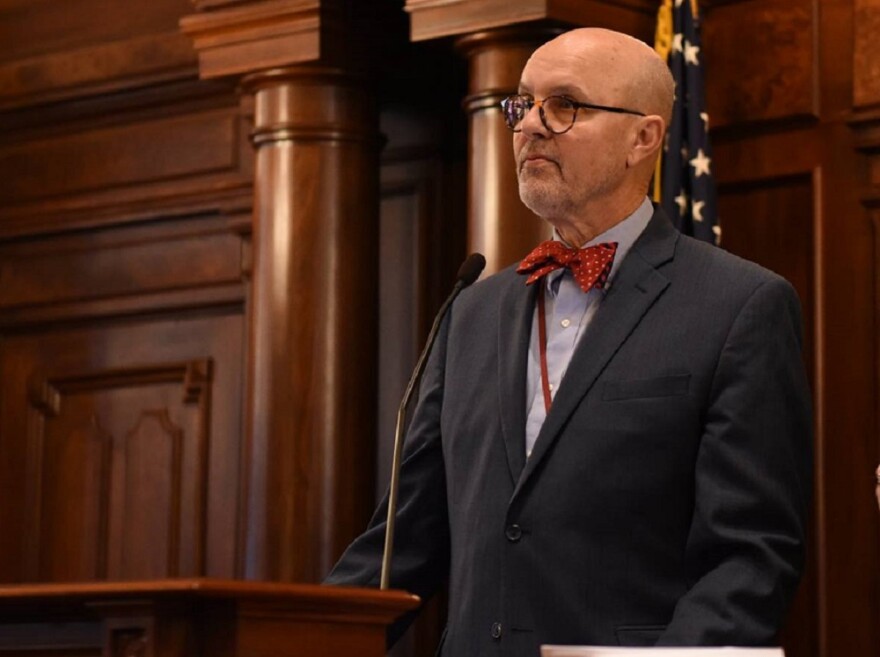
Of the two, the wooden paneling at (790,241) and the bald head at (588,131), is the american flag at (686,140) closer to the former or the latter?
the wooden paneling at (790,241)

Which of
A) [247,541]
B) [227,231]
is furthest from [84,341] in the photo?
[247,541]

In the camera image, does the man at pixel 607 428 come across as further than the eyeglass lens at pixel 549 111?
No

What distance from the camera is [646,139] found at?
322 cm

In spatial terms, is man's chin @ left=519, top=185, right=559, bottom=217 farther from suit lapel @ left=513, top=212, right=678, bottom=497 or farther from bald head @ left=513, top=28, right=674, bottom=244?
suit lapel @ left=513, top=212, right=678, bottom=497

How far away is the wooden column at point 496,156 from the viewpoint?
14.2 ft

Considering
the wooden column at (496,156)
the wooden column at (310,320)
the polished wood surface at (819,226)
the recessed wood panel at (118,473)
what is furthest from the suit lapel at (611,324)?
the recessed wood panel at (118,473)

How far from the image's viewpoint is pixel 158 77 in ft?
18.6

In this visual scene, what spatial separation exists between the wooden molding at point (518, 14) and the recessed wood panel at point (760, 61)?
190 millimetres

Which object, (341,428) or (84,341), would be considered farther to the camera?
(84,341)

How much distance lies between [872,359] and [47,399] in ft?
9.17

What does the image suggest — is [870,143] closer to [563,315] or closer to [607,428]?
[563,315]

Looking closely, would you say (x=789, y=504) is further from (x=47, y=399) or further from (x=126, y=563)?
(x=47, y=399)

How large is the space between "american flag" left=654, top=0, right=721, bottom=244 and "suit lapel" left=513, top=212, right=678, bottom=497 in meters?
1.20

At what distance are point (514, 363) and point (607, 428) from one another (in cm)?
24
